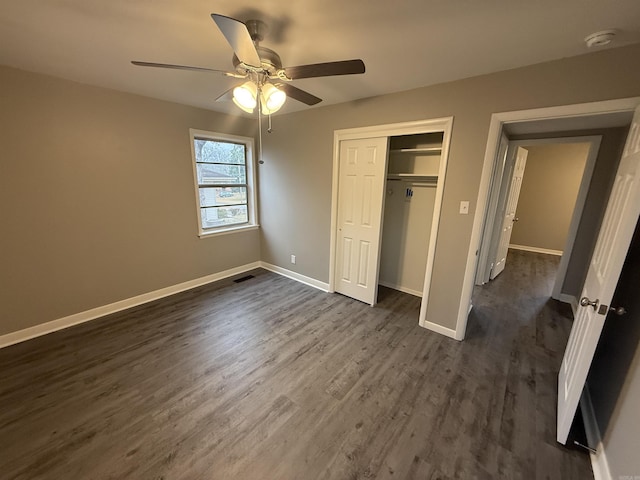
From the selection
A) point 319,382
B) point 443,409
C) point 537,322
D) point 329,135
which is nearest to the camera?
point 443,409

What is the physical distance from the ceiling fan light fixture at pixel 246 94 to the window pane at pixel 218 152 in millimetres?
2016

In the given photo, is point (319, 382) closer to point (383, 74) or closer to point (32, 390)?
point (32, 390)

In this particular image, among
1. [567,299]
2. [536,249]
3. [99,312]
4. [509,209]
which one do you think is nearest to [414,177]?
[509,209]

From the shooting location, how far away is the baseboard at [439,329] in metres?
2.63

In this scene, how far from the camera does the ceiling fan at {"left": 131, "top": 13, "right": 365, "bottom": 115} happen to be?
47.8 inches

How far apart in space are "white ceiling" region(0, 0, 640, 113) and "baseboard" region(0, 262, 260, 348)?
234 cm

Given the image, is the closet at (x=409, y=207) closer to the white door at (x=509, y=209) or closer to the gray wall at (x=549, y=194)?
the white door at (x=509, y=209)

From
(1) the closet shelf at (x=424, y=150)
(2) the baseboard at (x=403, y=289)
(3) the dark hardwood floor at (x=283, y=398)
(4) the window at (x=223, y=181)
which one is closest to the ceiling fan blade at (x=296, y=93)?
(1) the closet shelf at (x=424, y=150)

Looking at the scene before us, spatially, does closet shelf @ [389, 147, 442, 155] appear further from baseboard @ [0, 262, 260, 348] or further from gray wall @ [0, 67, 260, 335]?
baseboard @ [0, 262, 260, 348]

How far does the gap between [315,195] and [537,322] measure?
308cm

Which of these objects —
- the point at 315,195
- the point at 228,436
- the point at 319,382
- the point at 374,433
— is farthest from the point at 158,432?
the point at 315,195

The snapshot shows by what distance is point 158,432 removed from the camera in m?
1.62

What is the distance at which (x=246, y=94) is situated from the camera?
1.68 m

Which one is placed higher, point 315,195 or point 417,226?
point 315,195
